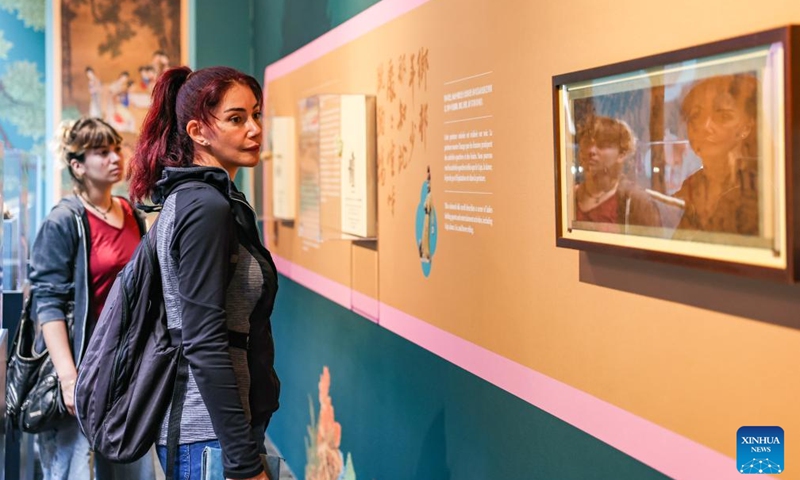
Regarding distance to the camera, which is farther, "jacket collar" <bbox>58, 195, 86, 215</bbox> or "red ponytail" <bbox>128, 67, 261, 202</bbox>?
"jacket collar" <bbox>58, 195, 86, 215</bbox>

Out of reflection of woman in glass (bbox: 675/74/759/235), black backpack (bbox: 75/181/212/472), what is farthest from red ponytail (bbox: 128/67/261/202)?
reflection of woman in glass (bbox: 675/74/759/235)

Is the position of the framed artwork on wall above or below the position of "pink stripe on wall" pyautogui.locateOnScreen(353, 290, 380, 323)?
above

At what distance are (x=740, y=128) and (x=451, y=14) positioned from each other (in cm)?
147

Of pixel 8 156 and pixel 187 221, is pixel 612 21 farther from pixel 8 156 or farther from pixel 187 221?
pixel 8 156

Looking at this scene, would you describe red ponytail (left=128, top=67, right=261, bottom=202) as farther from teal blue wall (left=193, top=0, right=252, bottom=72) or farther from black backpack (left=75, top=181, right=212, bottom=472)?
teal blue wall (left=193, top=0, right=252, bottom=72)

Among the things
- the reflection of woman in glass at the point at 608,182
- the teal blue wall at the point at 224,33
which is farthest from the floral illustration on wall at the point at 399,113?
the teal blue wall at the point at 224,33

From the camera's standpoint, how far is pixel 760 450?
1572 mm

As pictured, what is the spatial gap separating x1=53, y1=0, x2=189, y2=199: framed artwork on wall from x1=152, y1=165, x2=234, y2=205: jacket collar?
514cm

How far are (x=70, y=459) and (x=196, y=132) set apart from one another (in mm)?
1767

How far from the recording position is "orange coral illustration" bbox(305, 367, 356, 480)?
4340 mm

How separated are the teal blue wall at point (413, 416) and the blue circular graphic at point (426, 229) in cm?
31

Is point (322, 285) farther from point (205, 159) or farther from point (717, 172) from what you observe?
point (717, 172)

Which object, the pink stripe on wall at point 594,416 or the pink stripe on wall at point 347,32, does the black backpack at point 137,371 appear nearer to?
the pink stripe on wall at point 594,416

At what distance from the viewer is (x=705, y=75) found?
5.24 feet
